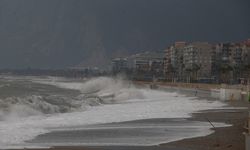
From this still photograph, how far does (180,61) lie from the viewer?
18900 cm

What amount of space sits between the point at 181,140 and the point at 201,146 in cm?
161

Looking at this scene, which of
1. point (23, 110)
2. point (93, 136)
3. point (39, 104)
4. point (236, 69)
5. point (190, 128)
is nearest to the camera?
point (93, 136)

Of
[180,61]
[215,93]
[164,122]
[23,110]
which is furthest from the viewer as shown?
[180,61]

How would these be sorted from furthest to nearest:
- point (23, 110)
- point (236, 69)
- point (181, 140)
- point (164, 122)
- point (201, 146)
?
point (236, 69), point (23, 110), point (164, 122), point (181, 140), point (201, 146)

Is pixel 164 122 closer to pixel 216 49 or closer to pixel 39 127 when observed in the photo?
pixel 39 127

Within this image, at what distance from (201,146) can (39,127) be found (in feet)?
25.8

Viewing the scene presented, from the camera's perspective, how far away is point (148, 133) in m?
18.3

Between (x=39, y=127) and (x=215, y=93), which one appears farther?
(x=215, y=93)

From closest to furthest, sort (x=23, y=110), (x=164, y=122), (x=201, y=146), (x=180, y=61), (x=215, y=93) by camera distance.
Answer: (x=201, y=146) < (x=164, y=122) < (x=23, y=110) < (x=215, y=93) < (x=180, y=61)

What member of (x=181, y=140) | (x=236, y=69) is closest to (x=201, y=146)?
(x=181, y=140)

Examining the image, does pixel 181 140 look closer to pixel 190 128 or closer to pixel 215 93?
pixel 190 128

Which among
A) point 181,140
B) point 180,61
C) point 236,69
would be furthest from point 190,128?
point 180,61

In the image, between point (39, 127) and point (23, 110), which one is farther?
point (23, 110)

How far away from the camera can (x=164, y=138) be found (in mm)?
16859
